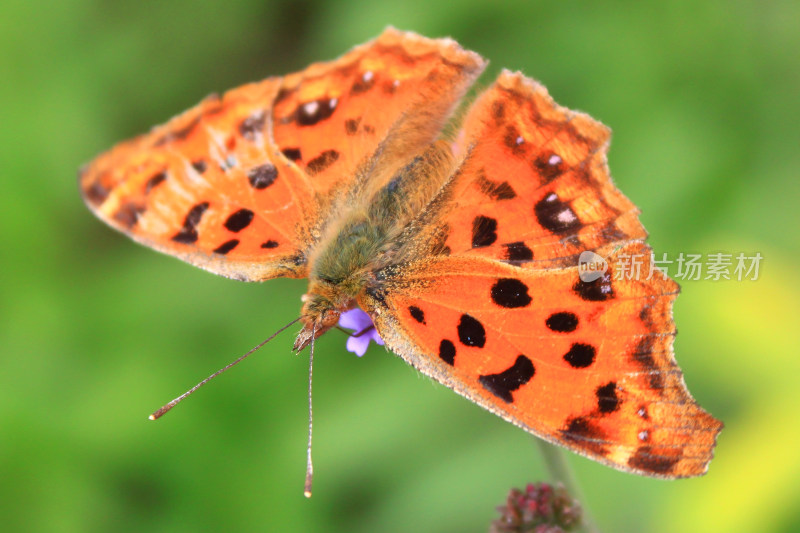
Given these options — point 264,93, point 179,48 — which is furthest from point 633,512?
point 179,48

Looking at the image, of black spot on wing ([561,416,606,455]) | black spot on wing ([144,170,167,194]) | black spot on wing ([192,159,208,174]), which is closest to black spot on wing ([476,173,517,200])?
black spot on wing ([561,416,606,455])

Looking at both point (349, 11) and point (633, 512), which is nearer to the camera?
point (633, 512)

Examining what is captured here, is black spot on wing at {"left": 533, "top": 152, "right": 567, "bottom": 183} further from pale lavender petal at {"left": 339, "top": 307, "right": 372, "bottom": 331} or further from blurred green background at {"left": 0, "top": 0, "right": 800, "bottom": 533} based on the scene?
blurred green background at {"left": 0, "top": 0, "right": 800, "bottom": 533}

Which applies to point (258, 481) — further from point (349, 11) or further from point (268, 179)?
point (349, 11)

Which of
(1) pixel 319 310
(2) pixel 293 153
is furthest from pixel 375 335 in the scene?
(2) pixel 293 153

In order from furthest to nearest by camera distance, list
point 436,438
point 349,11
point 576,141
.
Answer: point 349,11, point 436,438, point 576,141

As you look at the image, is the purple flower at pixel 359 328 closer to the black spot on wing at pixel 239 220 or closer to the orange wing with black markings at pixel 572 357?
the orange wing with black markings at pixel 572 357

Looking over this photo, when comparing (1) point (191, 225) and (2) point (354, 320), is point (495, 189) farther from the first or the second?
(1) point (191, 225)
